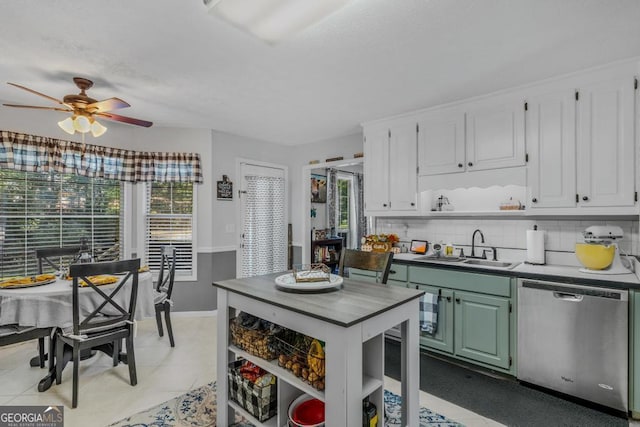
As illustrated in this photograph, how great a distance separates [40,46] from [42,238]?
223 centimetres

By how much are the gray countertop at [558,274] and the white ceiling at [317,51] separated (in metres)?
1.55

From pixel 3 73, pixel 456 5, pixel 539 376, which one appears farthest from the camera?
pixel 3 73

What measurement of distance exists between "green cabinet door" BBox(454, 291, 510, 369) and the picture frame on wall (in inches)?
134

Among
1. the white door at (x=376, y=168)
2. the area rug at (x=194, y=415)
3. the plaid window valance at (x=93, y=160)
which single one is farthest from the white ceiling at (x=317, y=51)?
the area rug at (x=194, y=415)

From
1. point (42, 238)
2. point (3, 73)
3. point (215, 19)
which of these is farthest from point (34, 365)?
point (215, 19)

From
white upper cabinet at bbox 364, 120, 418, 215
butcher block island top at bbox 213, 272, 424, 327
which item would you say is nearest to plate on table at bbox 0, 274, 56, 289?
butcher block island top at bbox 213, 272, 424, 327

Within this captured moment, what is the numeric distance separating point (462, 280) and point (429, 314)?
0.45 m

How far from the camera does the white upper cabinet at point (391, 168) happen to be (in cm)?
353

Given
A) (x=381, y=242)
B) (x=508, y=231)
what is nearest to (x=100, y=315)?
(x=381, y=242)

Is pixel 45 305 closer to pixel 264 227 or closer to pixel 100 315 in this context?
pixel 100 315

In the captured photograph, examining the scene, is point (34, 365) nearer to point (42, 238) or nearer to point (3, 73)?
point (42, 238)

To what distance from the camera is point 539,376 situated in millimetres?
2445

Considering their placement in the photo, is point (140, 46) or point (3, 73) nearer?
point (140, 46)

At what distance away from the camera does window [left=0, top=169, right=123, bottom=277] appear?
3314mm
